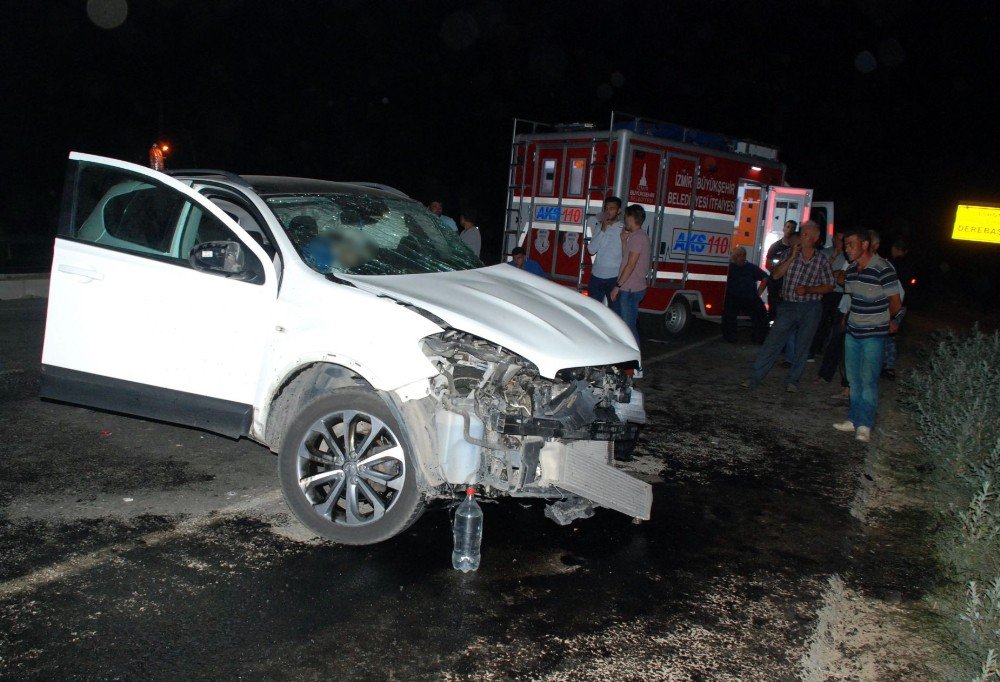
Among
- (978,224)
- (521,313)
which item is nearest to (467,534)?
(521,313)

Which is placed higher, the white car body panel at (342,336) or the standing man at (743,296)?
the standing man at (743,296)

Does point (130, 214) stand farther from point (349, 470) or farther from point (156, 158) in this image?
point (156, 158)

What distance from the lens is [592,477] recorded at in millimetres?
4320

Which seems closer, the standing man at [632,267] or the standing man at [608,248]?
the standing man at [632,267]

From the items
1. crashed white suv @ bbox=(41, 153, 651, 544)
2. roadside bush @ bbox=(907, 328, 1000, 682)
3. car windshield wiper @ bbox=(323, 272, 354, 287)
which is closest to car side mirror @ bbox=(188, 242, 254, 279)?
crashed white suv @ bbox=(41, 153, 651, 544)

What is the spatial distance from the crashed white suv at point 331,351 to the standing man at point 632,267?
4.30m

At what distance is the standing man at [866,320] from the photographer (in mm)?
7277

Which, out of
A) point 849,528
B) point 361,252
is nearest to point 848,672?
point 849,528

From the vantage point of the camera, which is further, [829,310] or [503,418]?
[829,310]

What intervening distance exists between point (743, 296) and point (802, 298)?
392 centimetres

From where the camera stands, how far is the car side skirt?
4688 mm

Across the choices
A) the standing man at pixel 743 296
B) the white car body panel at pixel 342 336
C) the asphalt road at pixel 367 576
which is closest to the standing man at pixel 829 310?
the standing man at pixel 743 296

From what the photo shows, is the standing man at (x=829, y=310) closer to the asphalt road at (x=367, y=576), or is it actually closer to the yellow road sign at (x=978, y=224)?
Result: the asphalt road at (x=367, y=576)

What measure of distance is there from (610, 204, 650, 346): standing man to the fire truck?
176 cm
